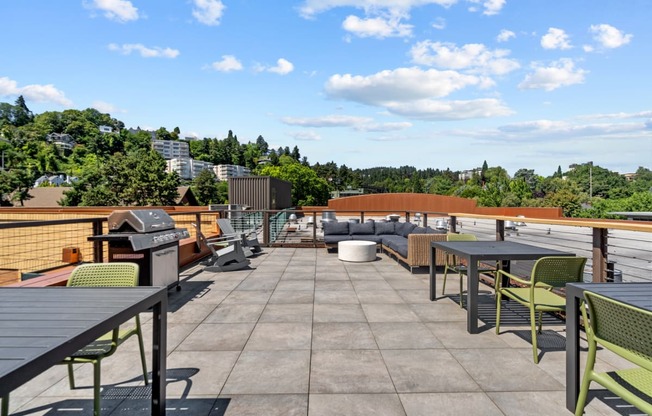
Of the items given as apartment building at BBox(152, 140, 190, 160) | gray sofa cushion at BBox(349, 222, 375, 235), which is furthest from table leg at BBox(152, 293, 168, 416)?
apartment building at BBox(152, 140, 190, 160)

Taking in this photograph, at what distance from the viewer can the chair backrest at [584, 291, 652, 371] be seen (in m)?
1.42

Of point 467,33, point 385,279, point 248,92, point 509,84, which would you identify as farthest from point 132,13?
point 509,84

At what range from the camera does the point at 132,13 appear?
8.19 metres

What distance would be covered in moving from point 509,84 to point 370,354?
37.2ft

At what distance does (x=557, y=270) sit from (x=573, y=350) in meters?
0.99

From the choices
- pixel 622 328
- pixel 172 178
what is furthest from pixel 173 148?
pixel 622 328

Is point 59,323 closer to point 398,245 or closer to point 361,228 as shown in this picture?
point 398,245

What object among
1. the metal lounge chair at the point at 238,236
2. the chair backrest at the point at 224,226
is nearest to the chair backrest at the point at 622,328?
the metal lounge chair at the point at 238,236

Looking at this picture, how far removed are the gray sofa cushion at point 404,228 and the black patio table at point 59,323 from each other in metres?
7.31

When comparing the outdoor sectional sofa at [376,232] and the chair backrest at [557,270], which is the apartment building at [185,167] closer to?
the outdoor sectional sofa at [376,232]

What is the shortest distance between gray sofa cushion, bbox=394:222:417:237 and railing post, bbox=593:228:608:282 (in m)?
4.94

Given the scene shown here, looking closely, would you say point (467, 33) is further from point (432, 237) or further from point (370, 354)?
point (370, 354)

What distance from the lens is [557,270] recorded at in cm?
295

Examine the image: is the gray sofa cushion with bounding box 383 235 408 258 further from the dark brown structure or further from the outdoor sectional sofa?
the dark brown structure
